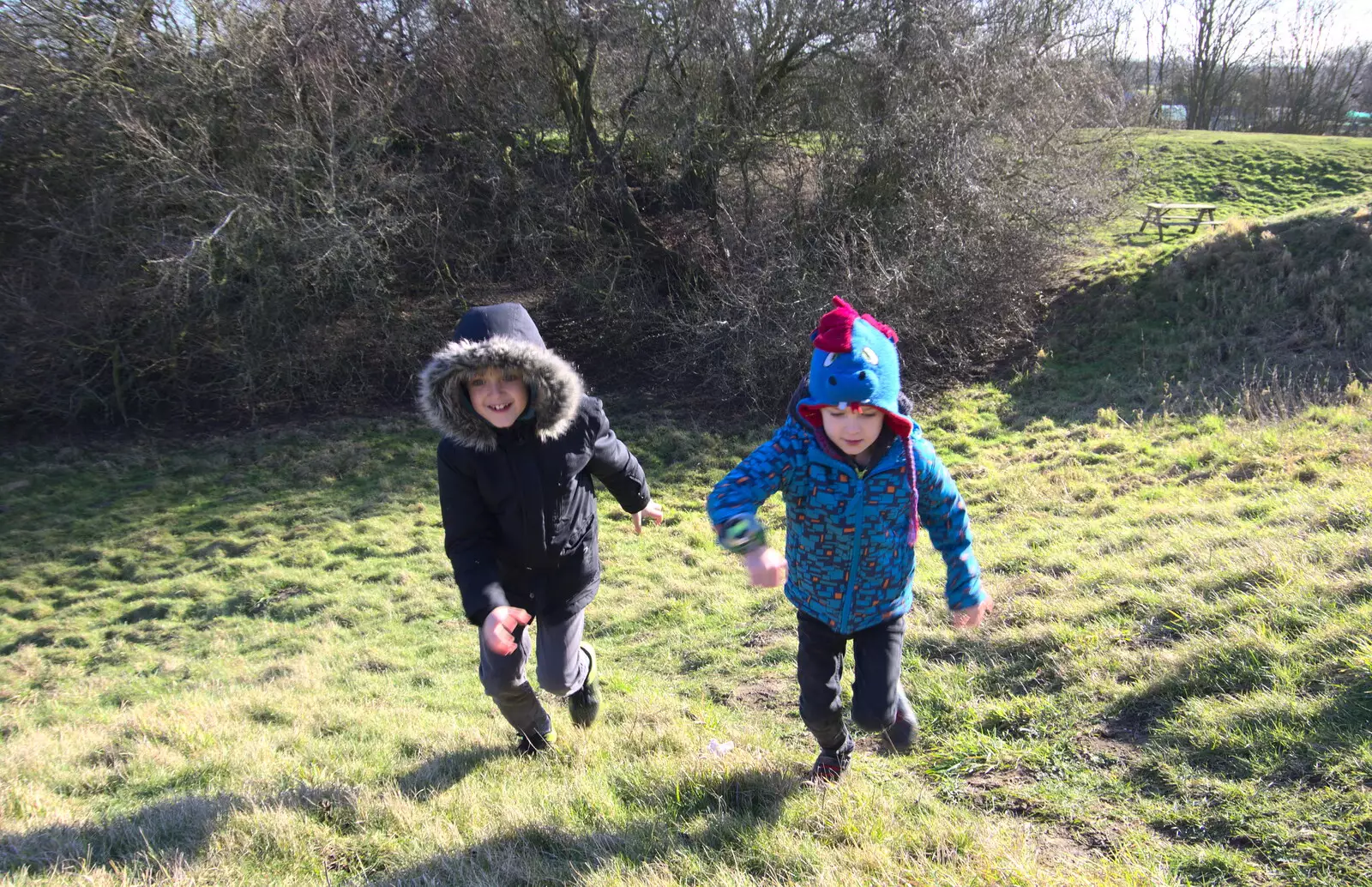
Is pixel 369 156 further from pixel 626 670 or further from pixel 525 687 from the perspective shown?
pixel 525 687

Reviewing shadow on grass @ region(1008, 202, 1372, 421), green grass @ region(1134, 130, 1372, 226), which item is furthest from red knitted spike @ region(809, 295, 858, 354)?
green grass @ region(1134, 130, 1372, 226)

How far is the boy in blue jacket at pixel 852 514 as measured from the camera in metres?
2.69

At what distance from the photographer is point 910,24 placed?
12602 mm

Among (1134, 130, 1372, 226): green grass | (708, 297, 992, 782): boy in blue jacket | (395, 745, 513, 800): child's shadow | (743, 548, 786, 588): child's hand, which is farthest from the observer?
(1134, 130, 1372, 226): green grass

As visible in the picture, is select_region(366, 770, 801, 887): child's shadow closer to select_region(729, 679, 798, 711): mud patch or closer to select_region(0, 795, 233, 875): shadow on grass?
select_region(0, 795, 233, 875): shadow on grass

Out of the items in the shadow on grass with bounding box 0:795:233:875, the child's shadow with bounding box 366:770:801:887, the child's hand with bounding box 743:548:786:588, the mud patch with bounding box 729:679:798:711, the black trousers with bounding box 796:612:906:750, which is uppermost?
the child's hand with bounding box 743:548:786:588

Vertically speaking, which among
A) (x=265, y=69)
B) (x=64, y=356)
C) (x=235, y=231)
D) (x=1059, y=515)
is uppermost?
(x=265, y=69)

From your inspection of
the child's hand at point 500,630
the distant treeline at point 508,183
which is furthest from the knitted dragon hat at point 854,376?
the distant treeline at point 508,183

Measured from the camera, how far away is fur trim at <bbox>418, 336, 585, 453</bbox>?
312 cm

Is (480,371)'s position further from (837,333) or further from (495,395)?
(837,333)

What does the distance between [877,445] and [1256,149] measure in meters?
27.7

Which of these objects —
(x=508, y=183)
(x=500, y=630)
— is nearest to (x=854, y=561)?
(x=500, y=630)

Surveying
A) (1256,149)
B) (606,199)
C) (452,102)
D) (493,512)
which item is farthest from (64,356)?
(1256,149)

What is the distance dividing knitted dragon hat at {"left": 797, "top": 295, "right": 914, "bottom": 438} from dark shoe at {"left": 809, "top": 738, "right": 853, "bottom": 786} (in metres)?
1.26
